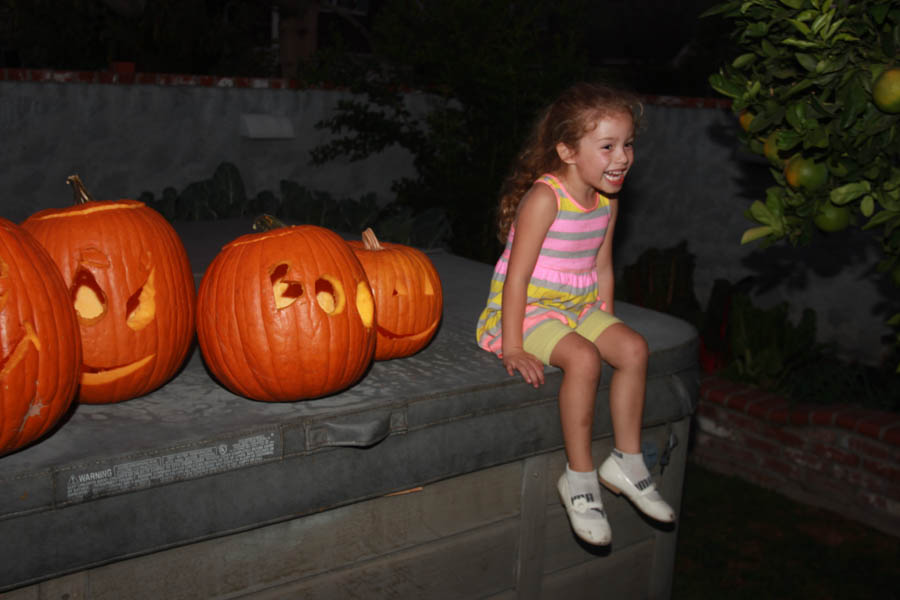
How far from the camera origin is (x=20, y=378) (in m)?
1.69

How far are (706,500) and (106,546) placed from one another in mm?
3576

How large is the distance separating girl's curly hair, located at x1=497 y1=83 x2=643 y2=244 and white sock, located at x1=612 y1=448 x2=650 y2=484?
2.68 feet

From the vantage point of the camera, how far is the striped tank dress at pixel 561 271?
254cm

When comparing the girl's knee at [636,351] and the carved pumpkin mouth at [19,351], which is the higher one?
the carved pumpkin mouth at [19,351]

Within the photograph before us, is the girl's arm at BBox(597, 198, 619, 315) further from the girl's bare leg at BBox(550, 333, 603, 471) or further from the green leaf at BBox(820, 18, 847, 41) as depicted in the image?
the green leaf at BBox(820, 18, 847, 41)

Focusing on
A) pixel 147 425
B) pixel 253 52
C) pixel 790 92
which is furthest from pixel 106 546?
pixel 253 52

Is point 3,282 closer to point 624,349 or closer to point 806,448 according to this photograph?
point 624,349

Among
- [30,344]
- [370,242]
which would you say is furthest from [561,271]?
[30,344]

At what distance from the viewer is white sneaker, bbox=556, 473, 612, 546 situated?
2.20 meters

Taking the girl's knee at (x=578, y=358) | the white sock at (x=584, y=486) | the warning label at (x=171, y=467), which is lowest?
the white sock at (x=584, y=486)

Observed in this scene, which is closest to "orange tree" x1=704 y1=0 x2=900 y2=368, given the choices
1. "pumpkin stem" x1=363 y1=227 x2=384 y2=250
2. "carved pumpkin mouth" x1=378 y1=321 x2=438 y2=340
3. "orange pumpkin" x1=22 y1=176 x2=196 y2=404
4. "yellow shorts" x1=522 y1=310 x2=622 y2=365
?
"yellow shorts" x1=522 y1=310 x2=622 y2=365

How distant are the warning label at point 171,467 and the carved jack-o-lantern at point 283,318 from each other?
8.7 inches

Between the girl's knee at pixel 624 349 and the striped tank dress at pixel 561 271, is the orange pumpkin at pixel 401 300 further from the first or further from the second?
the girl's knee at pixel 624 349

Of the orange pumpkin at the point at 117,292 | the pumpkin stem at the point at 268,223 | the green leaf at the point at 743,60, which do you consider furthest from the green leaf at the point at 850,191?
the orange pumpkin at the point at 117,292
